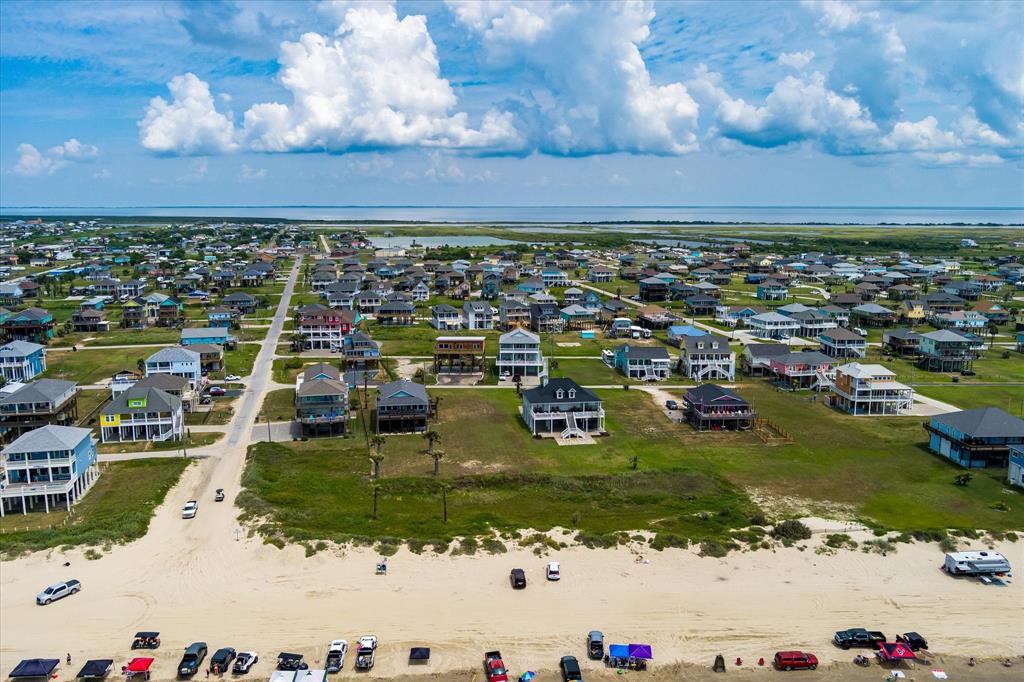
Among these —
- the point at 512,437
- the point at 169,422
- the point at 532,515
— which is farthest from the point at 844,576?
the point at 169,422

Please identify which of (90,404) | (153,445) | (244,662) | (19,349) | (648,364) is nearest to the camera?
(244,662)

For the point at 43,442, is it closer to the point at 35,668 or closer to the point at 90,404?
the point at 35,668

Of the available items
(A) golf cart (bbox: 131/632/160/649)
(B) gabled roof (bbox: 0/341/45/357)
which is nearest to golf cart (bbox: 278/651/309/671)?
(A) golf cart (bbox: 131/632/160/649)

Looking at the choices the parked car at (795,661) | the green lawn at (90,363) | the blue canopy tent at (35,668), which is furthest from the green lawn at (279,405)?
the parked car at (795,661)

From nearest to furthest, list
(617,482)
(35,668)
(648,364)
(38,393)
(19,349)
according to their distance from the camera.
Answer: (35,668) < (617,482) < (38,393) < (19,349) < (648,364)

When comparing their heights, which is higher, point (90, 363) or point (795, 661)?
point (90, 363)

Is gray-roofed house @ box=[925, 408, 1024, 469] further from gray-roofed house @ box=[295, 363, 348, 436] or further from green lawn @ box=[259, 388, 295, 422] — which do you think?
green lawn @ box=[259, 388, 295, 422]

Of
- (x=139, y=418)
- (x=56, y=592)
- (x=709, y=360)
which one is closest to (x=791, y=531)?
(x=56, y=592)

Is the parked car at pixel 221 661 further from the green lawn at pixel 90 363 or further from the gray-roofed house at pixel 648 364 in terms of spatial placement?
the green lawn at pixel 90 363

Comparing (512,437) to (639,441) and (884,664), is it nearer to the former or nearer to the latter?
(639,441)
